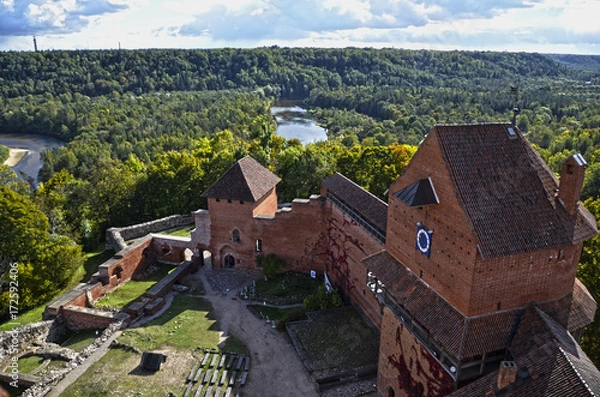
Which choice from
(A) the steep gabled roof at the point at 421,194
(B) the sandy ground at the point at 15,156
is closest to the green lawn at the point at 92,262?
(A) the steep gabled roof at the point at 421,194

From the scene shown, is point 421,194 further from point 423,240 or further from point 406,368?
point 406,368

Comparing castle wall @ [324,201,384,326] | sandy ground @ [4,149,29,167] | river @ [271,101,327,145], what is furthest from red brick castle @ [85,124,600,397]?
sandy ground @ [4,149,29,167]

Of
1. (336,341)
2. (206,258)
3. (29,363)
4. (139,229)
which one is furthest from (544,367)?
(139,229)

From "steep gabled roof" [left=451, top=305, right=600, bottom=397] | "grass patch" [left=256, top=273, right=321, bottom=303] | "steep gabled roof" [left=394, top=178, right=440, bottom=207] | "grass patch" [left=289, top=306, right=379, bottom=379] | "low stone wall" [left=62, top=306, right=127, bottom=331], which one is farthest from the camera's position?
"grass patch" [left=256, top=273, right=321, bottom=303]

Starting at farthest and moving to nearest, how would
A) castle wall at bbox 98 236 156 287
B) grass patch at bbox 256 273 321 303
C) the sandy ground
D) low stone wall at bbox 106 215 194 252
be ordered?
the sandy ground, low stone wall at bbox 106 215 194 252, castle wall at bbox 98 236 156 287, grass patch at bbox 256 273 321 303

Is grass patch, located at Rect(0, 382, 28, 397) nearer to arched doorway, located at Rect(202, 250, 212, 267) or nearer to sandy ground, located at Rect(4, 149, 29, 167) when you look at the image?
arched doorway, located at Rect(202, 250, 212, 267)

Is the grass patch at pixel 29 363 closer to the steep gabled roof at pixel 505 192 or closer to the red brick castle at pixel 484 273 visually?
the red brick castle at pixel 484 273

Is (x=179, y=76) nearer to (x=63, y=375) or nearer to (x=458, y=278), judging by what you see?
(x=63, y=375)
